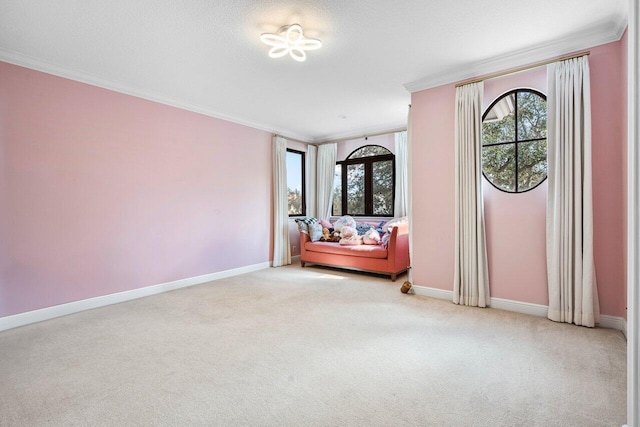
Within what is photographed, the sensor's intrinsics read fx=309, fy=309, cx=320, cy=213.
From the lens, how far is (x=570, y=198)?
2.88 metres

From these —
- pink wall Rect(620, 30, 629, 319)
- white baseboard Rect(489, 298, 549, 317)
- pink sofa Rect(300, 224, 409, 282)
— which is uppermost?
pink wall Rect(620, 30, 629, 319)

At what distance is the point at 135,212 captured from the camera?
3922 millimetres

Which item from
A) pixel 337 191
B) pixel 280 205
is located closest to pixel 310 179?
pixel 337 191

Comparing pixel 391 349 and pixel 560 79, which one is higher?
pixel 560 79

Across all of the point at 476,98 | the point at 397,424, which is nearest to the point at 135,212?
the point at 397,424

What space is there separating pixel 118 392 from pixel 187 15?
2.74 m

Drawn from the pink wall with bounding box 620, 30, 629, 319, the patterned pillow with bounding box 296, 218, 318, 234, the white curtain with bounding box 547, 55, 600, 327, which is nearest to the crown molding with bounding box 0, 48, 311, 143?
the patterned pillow with bounding box 296, 218, 318, 234

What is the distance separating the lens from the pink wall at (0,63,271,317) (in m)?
3.05

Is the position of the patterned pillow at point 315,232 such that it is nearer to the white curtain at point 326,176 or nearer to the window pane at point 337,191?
the white curtain at point 326,176

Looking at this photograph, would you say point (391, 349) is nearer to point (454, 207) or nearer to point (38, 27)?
point (454, 207)

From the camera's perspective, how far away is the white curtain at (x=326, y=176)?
669cm

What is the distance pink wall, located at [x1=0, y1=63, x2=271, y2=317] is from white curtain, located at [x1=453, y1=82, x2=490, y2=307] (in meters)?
3.45

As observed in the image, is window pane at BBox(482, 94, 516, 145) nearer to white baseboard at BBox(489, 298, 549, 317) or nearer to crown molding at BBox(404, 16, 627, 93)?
crown molding at BBox(404, 16, 627, 93)

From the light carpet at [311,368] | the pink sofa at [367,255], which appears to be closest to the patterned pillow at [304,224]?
the pink sofa at [367,255]
